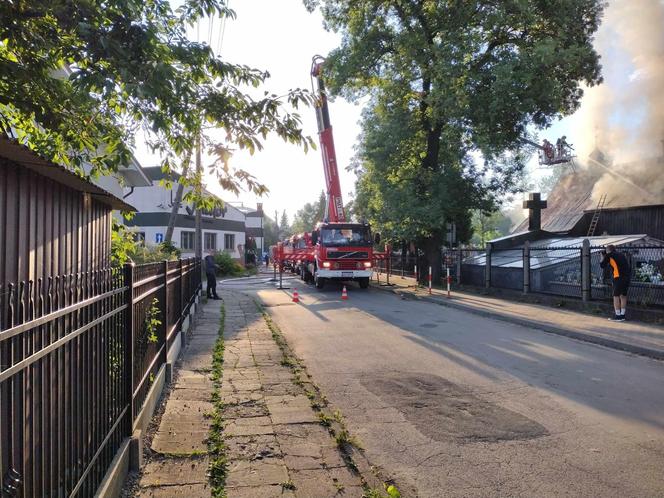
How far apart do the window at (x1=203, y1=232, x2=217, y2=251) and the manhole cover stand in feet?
117

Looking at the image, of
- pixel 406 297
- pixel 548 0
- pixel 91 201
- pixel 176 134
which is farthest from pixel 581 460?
pixel 548 0

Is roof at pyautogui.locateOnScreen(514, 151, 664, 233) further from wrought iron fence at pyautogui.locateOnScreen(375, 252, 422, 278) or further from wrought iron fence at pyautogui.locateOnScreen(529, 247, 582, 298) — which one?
wrought iron fence at pyautogui.locateOnScreen(529, 247, 582, 298)

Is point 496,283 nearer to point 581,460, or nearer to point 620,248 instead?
point 620,248

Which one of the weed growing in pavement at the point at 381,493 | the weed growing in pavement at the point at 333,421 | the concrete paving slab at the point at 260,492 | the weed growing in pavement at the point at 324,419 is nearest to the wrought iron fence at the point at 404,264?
the weed growing in pavement at the point at 333,421

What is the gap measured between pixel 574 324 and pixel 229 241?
119 feet

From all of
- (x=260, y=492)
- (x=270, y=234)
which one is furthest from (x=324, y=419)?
(x=270, y=234)

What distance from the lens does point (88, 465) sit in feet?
9.37

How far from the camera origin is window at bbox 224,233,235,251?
43616mm

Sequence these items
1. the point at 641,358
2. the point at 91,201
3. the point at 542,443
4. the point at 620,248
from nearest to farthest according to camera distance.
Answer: the point at 542,443, the point at 91,201, the point at 641,358, the point at 620,248

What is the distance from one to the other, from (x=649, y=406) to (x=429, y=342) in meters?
4.06

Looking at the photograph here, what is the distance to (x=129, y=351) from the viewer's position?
3.84 metres

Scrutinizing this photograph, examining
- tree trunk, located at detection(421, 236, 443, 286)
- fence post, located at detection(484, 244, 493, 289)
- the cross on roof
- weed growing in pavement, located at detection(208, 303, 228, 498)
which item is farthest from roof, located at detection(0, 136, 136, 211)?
the cross on roof

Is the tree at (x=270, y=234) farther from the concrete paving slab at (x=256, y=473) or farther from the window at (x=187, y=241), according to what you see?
the concrete paving slab at (x=256, y=473)

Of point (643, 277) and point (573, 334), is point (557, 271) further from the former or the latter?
point (573, 334)
